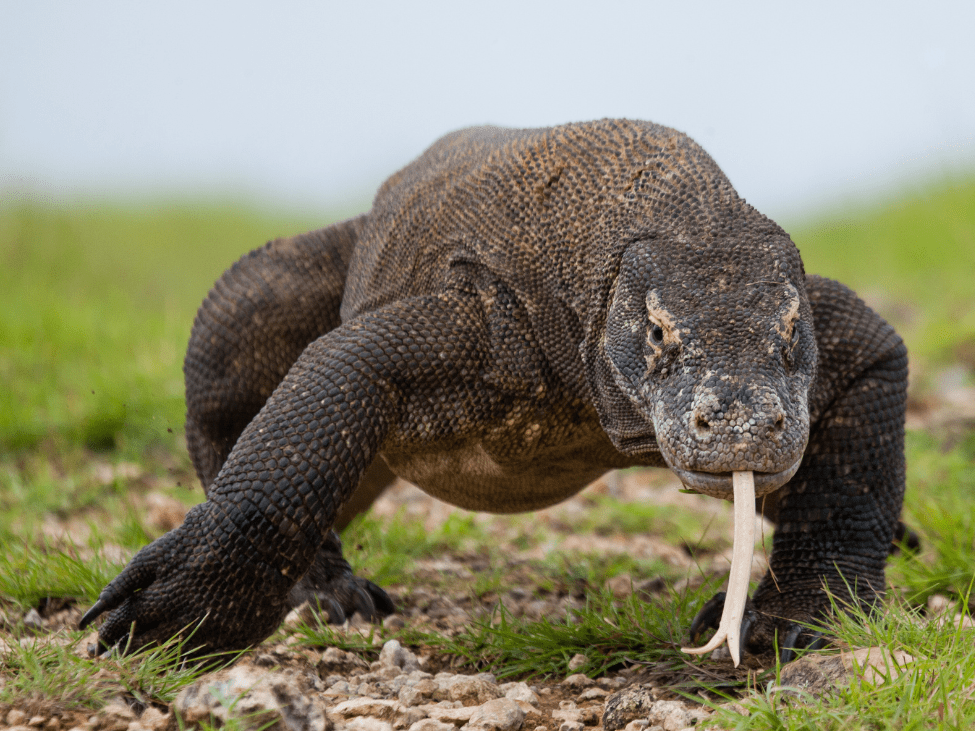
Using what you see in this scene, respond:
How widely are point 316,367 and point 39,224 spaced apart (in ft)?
31.2

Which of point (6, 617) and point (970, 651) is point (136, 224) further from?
point (970, 651)

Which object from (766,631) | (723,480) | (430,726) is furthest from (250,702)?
(766,631)

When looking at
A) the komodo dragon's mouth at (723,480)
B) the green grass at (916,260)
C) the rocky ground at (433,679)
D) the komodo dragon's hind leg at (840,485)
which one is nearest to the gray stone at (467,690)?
the rocky ground at (433,679)

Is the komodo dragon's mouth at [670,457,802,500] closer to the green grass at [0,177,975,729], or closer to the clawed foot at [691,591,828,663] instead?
the green grass at [0,177,975,729]

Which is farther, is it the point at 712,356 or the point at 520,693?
the point at 520,693

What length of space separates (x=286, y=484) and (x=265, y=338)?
1.00m

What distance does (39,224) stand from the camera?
11234 millimetres

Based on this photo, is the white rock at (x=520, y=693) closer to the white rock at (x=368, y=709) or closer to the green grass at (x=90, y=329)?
the white rock at (x=368, y=709)

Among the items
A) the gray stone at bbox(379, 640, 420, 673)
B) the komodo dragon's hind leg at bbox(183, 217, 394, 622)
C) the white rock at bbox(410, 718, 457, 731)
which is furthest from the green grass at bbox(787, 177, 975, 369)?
the white rock at bbox(410, 718, 457, 731)

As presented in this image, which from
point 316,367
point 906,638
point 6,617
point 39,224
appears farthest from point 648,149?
point 39,224

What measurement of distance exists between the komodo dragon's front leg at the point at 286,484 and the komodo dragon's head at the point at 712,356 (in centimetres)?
50

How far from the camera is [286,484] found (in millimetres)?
2740

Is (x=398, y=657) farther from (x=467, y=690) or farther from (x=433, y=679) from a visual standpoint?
(x=467, y=690)

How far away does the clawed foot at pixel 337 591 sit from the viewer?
3648mm
